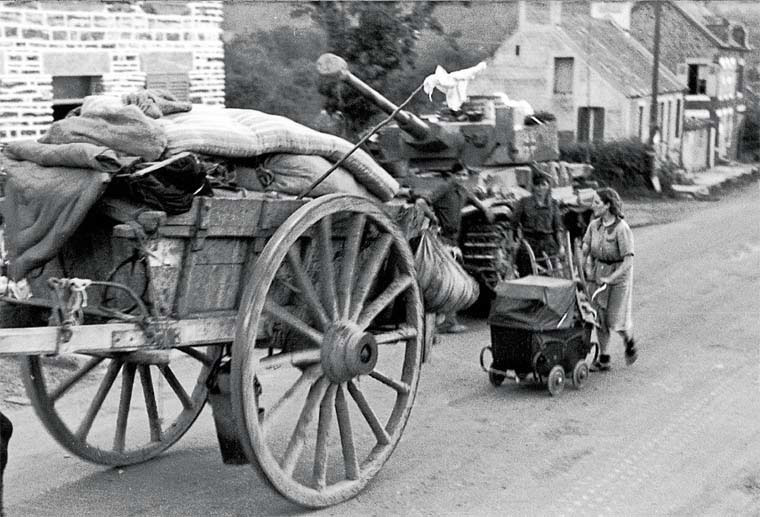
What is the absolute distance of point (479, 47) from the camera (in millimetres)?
38000

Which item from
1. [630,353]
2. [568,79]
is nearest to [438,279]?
[630,353]

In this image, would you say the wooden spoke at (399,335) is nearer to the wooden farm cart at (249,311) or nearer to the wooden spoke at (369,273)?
the wooden farm cart at (249,311)

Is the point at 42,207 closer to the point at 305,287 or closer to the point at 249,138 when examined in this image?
the point at 249,138

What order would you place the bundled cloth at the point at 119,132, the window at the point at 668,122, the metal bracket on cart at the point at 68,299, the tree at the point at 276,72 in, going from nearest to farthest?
the metal bracket on cart at the point at 68,299, the bundled cloth at the point at 119,132, the tree at the point at 276,72, the window at the point at 668,122

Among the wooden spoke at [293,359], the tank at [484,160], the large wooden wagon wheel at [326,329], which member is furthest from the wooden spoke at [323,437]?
the tank at [484,160]

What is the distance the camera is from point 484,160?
16062 mm

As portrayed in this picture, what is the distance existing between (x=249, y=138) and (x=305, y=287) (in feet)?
3.24

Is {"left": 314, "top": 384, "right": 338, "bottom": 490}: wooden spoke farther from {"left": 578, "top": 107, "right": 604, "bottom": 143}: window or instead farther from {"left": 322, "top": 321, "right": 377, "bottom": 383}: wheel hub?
{"left": 578, "top": 107, "right": 604, "bottom": 143}: window

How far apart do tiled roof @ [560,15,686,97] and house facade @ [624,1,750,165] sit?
54.0 inches

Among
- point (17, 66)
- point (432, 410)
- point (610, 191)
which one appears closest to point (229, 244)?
point (432, 410)

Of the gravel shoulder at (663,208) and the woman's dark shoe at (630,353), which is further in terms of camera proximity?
the gravel shoulder at (663,208)

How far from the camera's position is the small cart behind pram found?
1053 cm

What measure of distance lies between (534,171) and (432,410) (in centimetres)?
724

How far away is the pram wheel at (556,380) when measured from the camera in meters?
10.5
